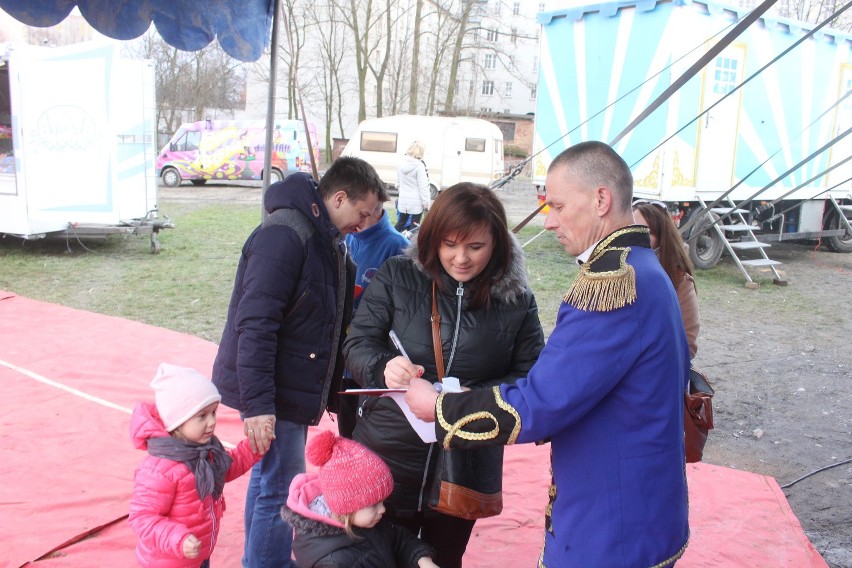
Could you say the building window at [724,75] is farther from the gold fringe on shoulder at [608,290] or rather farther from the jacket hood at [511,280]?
the gold fringe on shoulder at [608,290]

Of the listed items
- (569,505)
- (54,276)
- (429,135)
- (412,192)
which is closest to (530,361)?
(569,505)

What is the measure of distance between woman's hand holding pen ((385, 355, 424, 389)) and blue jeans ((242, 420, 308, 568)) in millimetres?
632

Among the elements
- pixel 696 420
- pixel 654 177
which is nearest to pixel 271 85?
pixel 696 420

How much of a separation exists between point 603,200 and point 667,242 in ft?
6.01

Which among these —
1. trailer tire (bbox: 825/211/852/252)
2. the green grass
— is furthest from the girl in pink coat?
trailer tire (bbox: 825/211/852/252)

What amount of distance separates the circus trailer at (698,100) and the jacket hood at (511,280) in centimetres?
682

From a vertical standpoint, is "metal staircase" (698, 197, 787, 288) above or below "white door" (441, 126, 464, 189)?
below

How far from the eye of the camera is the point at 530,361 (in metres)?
2.31

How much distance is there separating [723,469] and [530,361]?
2.41m

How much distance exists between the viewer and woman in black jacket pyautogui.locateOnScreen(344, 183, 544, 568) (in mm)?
2191

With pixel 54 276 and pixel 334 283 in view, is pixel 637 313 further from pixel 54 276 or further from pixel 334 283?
pixel 54 276

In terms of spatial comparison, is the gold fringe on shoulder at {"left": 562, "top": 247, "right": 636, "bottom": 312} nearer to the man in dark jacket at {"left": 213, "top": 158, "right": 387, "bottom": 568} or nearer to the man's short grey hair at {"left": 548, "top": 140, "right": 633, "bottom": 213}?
the man's short grey hair at {"left": 548, "top": 140, "right": 633, "bottom": 213}

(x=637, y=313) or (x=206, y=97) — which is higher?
(x=206, y=97)

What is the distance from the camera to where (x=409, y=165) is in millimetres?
11539
